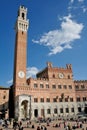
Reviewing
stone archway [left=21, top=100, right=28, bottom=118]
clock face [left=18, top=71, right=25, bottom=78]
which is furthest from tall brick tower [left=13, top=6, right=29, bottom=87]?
stone archway [left=21, top=100, right=28, bottom=118]

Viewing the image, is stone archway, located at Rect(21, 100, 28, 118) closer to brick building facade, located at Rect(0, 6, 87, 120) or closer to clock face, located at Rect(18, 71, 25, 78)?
brick building facade, located at Rect(0, 6, 87, 120)

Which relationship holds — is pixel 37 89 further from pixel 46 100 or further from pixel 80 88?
pixel 80 88

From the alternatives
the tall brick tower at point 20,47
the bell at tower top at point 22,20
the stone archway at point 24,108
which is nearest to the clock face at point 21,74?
the tall brick tower at point 20,47

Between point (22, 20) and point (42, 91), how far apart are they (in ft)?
76.0

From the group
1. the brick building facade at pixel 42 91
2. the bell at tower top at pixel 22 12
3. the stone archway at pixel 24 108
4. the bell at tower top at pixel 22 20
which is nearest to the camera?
the stone archway at pixel 24 108

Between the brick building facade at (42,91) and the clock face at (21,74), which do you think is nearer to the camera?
the brick building facade at (42,91)

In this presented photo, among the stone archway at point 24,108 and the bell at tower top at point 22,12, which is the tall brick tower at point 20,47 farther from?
the stone archway at point 24,108

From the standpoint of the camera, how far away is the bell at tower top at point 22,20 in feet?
194

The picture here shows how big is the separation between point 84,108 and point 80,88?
21.2ft

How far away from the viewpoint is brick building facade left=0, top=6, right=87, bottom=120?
5121cm

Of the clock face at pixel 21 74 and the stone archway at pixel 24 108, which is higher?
the clock face at pixel 21 74

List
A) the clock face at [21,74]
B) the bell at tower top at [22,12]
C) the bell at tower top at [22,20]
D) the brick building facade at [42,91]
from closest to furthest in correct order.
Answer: the brick building facade at [42,91] < the clock face at [21,74] < the bell at tower top at [22,20] < the bell at tower top at [22,12]

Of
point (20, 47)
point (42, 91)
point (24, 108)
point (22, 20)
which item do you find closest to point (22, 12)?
point (22, 20)

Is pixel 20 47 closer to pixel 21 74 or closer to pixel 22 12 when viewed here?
pixel 21 74
